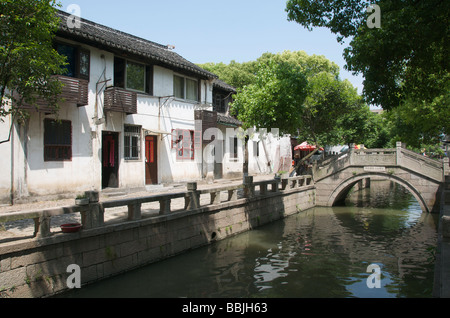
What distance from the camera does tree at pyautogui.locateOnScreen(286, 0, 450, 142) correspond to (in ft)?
25.7

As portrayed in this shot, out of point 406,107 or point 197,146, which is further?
point 406,107

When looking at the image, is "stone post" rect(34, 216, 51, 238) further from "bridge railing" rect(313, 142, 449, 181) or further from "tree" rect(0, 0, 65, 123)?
"bridge railing" rect(313, 142, 449, 181)

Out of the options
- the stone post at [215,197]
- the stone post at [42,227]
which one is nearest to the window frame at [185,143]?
the stone post at [215,197]

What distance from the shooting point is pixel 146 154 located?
49.7ft

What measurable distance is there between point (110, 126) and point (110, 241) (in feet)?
22.3

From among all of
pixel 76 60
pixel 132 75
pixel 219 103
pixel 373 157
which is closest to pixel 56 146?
pixel 76 60

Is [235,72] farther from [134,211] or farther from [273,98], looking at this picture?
[134,211]

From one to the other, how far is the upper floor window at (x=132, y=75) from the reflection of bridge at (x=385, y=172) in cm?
1033

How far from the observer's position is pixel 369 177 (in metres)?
18.1

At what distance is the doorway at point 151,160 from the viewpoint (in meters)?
15.2

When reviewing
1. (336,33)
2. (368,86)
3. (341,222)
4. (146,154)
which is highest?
(336,33)

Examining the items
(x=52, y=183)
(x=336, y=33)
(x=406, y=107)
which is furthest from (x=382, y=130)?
(x=52, y=183)
